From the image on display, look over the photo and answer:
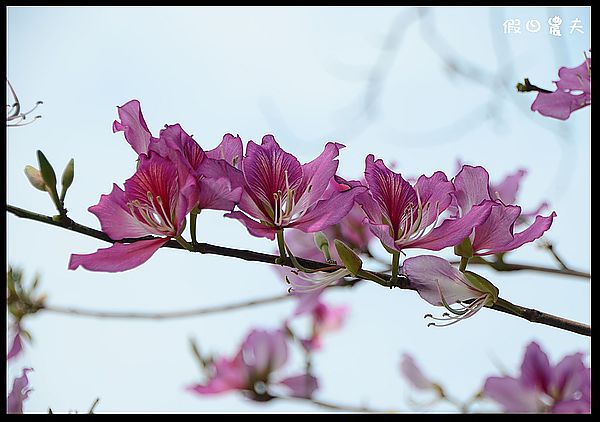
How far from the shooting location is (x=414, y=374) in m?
1.16

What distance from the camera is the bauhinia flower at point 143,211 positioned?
1.69 feet

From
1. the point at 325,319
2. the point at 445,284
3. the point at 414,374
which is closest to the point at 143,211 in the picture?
the point at 445,284

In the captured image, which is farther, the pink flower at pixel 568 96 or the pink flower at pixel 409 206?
the pink flower at pixel 568 96

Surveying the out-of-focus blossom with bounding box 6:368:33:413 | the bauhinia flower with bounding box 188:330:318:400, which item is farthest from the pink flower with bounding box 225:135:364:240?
the bauhinia flower with bounding box 188:330:318:400

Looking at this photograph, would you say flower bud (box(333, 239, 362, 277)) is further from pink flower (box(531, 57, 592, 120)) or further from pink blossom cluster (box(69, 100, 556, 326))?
pink flower (box(531, 57, 592, 120))

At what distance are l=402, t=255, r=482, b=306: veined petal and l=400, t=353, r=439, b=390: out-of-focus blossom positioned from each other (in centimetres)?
56

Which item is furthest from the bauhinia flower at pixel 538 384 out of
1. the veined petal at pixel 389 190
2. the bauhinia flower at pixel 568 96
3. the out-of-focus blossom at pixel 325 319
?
the out-of-focus blossom at pixel 325 319

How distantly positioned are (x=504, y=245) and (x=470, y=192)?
49mm

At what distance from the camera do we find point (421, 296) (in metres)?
0.54

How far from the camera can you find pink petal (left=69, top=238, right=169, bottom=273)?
0.50m

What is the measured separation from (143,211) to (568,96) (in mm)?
478

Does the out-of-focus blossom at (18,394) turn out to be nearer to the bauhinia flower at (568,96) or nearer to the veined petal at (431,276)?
the veined petal at (431,276)

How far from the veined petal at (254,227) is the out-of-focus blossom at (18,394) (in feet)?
0.79
